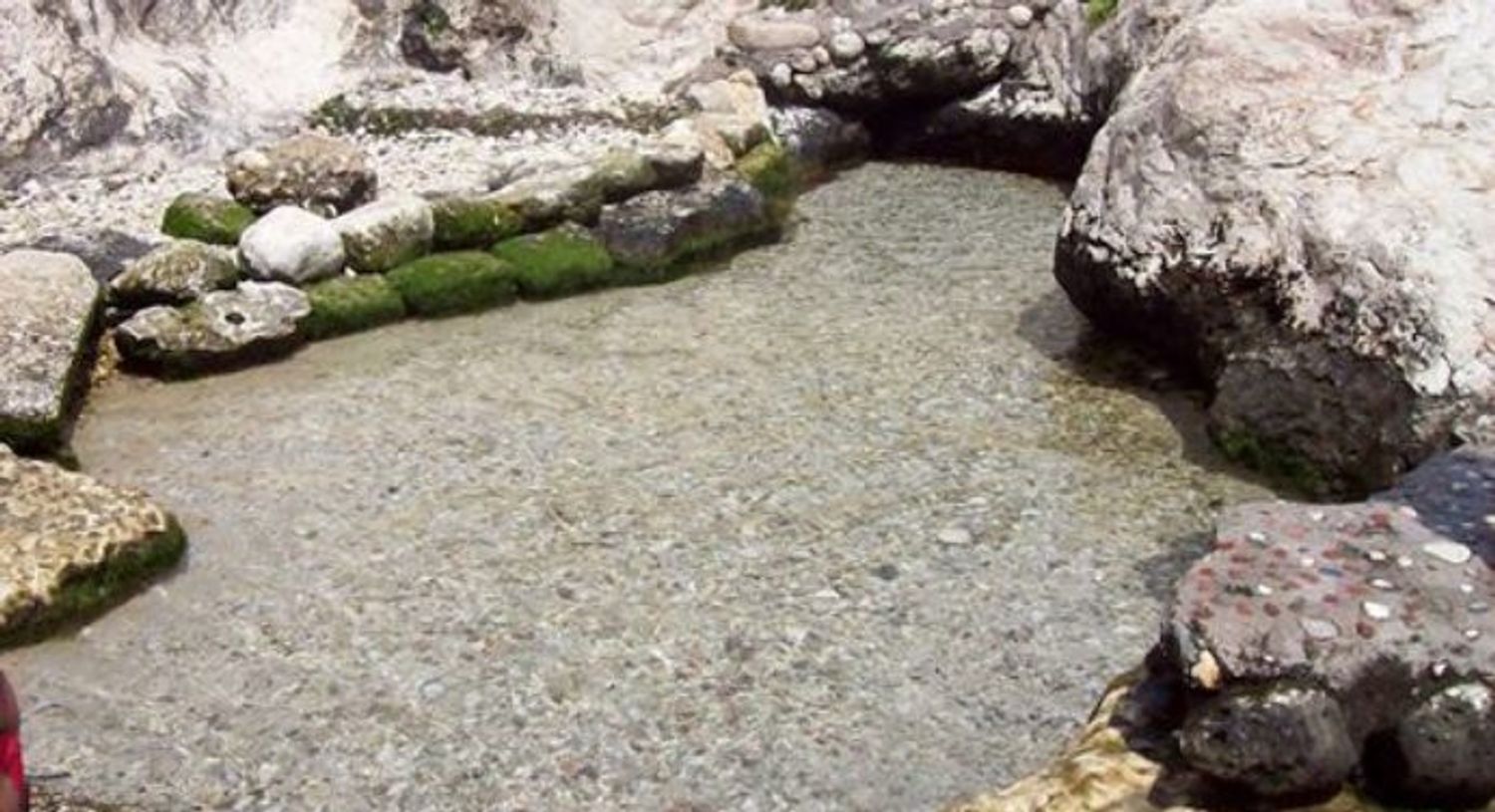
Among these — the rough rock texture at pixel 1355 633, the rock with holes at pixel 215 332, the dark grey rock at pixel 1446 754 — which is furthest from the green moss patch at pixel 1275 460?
the rock with holes at pixel 215 332

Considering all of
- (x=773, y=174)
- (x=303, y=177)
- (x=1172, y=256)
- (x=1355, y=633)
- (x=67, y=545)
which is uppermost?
(x=1355, y=633)

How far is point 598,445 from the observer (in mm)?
12383

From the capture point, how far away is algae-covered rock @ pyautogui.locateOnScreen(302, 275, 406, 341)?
48.2 feet

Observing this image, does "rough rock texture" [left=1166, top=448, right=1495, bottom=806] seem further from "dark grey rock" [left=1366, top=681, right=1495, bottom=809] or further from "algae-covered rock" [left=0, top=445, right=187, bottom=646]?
"algae-covered rock" [left=0, top=445, right=187, bottom=646]

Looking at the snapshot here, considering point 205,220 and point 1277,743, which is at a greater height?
point 1277,743

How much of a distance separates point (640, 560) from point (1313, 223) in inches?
221

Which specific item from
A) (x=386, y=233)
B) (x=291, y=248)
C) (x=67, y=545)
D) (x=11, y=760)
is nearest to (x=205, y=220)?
(x=291, y=248)

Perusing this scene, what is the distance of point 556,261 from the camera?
16047 mm

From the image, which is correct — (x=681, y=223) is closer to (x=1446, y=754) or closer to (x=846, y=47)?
(x=846, y=47)

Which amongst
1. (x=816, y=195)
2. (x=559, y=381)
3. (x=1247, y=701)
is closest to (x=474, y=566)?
(x=559, y=381)

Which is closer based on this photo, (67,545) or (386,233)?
(67,545)

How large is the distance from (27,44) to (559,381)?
27.8 ft

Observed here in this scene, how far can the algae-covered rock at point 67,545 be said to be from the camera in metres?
9.60

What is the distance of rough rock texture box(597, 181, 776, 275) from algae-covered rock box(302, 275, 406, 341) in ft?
8.10
